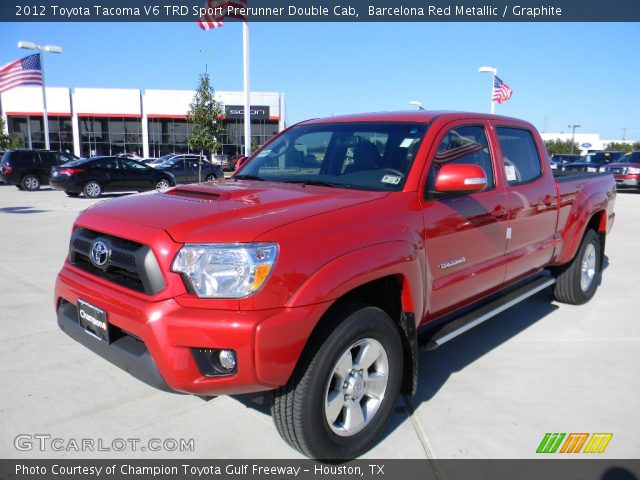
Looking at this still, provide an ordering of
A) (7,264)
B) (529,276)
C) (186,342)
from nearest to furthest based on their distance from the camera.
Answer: (186,342) → (529,276) → (7,264)

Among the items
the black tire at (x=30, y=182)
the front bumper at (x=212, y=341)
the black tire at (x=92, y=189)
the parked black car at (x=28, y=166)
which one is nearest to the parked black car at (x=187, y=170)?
the parked black car at (x=28, y=166)

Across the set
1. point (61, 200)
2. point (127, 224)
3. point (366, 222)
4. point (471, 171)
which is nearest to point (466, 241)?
point (471, 171)

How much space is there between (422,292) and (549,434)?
1.14 metres

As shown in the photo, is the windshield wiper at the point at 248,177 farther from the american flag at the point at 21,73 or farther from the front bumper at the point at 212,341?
the american flag at the point at 21,73

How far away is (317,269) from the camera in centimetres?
238

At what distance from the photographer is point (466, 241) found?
3.38m

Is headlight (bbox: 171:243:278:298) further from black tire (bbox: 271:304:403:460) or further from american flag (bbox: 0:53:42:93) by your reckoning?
american flag (bbox: 0:53:42:93)

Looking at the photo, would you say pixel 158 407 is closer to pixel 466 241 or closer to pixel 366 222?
pixel 366 222

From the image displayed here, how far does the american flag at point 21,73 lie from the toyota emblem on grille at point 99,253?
85.0 feet

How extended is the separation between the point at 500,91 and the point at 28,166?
62.8ft

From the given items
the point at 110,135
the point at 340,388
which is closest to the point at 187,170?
the point at 340,388

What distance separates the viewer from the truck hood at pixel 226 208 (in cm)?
238
